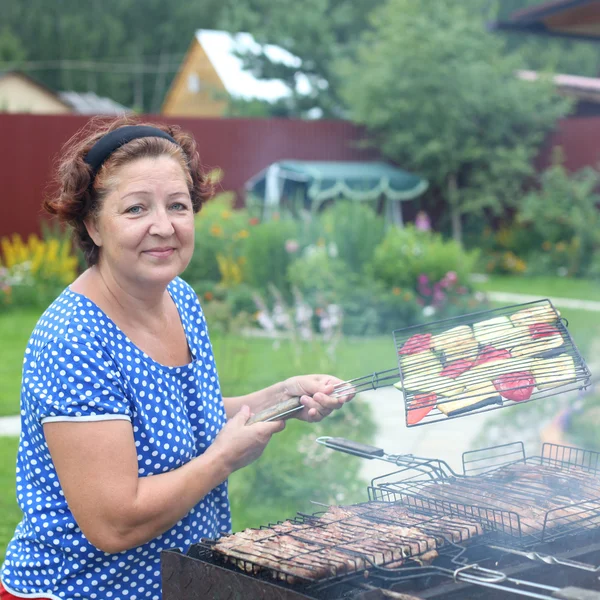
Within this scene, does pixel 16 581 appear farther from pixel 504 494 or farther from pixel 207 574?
pixel 504 494

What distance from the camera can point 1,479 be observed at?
534 cm

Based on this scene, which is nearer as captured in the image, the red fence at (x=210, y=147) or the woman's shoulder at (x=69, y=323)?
the woman's shoulder at (x=69, y=323)

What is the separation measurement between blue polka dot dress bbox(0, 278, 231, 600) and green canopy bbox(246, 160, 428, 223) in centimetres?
1438

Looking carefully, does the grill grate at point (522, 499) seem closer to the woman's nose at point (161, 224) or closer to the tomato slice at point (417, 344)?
the tomato slice at point (417, 344)

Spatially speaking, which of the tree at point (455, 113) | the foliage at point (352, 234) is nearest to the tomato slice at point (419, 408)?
the foliage at point (352, 234)

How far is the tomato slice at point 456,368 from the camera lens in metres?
2.21

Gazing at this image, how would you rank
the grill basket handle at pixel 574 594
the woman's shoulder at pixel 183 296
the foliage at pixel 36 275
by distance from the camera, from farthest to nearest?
the foliage at pixel 36 275
the woman's shoulder at pixel 183 296
the grill basket handle at pixel 574 594

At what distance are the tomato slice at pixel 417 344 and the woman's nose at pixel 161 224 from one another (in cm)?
67

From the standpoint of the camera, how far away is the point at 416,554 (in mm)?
1909

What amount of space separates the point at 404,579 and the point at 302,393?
0.73 metres

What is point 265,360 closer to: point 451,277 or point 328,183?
point 451,277

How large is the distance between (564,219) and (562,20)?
1200 centimetres

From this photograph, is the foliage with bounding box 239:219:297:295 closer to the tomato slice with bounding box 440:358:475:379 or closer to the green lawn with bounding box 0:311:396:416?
the green lawn with bounding box 0:311:396:416

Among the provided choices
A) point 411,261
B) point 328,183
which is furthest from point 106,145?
point 328,183
